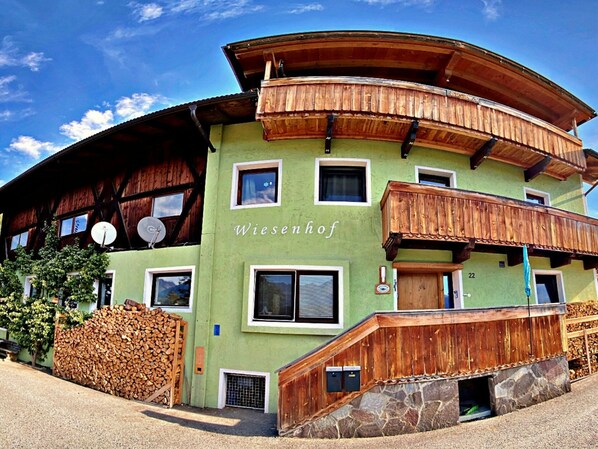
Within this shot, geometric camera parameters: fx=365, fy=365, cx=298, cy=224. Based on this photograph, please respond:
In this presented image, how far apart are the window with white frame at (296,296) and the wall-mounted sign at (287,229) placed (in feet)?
2.83

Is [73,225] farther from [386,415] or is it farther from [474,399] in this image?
[474,399]

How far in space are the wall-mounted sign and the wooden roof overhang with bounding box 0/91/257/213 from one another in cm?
305

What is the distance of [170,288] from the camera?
34.2 feet

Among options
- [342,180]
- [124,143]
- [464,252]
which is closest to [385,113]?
[342,180]

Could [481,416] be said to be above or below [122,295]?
below

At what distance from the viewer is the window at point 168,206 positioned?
36.6ft

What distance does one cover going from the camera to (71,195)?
15.2 metres

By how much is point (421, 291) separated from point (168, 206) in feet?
25.8

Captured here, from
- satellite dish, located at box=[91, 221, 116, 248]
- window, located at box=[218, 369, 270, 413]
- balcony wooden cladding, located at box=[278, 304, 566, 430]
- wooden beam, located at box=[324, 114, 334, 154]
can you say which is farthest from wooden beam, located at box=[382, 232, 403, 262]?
satellite dish, located at box=[91, 221, 116, 248]

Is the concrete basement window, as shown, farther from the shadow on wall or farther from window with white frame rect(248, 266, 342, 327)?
the shadow on wall

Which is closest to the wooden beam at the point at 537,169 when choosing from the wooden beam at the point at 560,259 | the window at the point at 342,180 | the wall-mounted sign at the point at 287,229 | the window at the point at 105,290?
the wooden beam at the point at 560,259

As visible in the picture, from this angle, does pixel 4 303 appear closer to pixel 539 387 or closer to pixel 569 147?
pixel 539 387

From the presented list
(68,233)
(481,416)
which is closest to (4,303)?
(68,233)

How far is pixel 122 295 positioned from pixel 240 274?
169 inches
